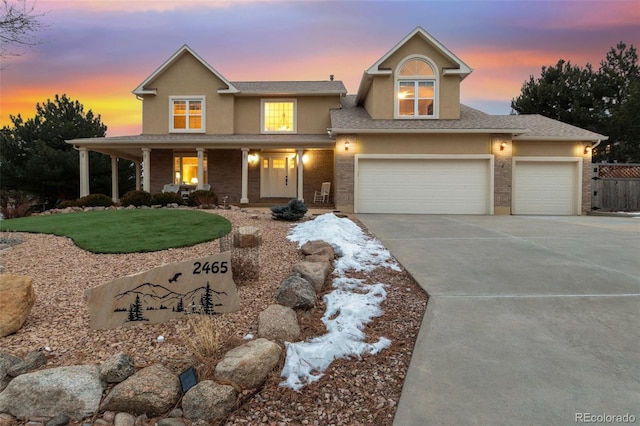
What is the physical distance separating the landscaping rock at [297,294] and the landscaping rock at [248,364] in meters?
0.95

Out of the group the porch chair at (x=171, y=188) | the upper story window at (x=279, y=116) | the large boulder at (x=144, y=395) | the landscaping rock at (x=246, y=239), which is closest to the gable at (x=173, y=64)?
the upper story window at (x=279, y=116)

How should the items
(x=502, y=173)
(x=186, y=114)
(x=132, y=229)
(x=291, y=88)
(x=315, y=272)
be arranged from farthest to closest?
1. (x=291, y=88)
2. (x=186, y=114)
3. (x=502, y=173)
4. (x=132, y=229)
5. (x=315, y=272)

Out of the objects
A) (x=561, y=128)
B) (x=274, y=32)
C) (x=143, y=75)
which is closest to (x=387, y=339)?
(x=561, y=128)

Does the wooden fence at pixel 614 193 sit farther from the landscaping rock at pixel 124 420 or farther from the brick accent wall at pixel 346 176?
the landscaping rock at pixel 124 420

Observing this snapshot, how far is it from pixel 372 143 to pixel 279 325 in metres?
11.1

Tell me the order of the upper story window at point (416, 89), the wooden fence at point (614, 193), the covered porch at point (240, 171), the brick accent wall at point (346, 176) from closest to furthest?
the brick accent wall at point (346, 176)
the upper story window at point (416, 89)
the wooden fence at point (614, 193)
the covered porch at point (240, 171)

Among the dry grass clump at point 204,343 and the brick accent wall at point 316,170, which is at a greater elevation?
the brick accent wall at point 316,170

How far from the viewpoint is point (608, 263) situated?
5.62 m

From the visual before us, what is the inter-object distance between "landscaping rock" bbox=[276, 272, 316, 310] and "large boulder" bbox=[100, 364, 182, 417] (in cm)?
146

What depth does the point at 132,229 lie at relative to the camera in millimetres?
7680

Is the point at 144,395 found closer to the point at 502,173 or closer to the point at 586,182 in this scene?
the point at 502,173

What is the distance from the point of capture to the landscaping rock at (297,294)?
379 centimetres

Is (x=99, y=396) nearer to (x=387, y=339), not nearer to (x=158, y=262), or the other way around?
(x=387, y=339)

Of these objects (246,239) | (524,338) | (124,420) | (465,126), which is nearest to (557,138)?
(465,126)
